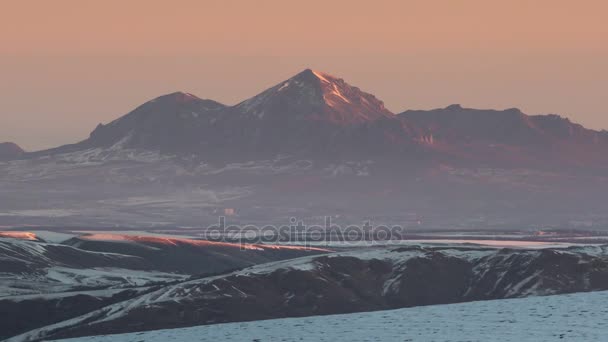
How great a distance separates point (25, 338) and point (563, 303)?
9865cm

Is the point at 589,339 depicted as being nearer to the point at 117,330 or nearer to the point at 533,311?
the point at 533,311

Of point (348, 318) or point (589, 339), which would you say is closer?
point (589, 339)

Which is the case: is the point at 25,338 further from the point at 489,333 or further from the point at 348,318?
the point at 489,333

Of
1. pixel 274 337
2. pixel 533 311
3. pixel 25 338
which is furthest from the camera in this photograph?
pixel 25 338

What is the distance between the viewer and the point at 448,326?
3784 inches

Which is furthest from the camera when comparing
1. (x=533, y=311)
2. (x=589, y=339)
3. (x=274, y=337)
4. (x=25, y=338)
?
(x=25, y=338)

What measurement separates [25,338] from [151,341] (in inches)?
3730

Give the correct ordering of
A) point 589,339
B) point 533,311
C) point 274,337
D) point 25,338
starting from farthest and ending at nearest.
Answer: point 25,338, point 533,311, point 274,337, point 589,339

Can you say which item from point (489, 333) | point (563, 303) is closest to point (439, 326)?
point (489, 333)

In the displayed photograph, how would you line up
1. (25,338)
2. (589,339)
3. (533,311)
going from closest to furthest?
(589,339)
(533,311)
(25,338)

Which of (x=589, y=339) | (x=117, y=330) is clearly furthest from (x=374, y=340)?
(x=117, y=330)

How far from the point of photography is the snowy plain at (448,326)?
90.8m

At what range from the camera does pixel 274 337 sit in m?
94.2

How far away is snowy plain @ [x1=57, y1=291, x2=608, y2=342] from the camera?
298 ft
